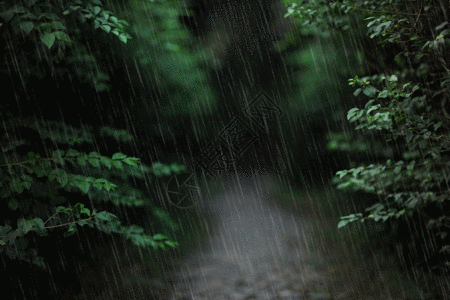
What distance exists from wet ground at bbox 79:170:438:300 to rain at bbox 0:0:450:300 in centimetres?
3

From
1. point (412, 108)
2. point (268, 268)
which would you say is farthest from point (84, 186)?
point (268, 268)

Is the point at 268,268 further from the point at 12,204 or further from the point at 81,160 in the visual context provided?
the point at 12,204

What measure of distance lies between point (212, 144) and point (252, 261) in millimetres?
3435

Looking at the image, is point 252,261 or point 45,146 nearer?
point 45,146

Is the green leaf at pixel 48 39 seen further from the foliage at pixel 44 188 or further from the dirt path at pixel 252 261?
the dirt path at pixel 252 261

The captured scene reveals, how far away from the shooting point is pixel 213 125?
8.04 metres

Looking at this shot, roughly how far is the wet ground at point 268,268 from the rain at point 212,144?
1.3 inches

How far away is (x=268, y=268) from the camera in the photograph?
5145mm

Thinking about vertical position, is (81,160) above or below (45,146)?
below

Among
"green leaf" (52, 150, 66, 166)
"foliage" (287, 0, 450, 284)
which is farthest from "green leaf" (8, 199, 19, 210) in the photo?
"foliage" (287, 0, 450, 284)

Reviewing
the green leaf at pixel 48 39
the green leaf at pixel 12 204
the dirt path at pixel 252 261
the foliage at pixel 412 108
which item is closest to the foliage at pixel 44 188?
the green leaf at pixel 12 204

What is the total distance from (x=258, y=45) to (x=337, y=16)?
5520 millimetres

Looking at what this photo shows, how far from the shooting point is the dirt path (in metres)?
4.39

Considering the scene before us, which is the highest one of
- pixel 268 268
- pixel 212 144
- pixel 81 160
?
pixel 81 160
